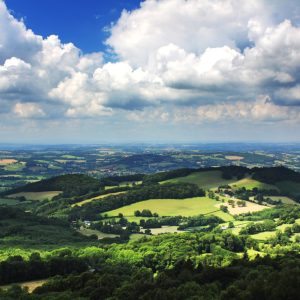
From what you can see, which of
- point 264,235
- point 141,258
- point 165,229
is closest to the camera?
point 141,258

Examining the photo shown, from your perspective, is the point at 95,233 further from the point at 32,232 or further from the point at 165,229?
the point at 165,229

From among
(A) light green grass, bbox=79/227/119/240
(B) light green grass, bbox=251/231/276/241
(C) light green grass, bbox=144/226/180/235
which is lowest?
(C) light green grass, bbox=144/226/180/235

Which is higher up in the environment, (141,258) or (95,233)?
(141,258)

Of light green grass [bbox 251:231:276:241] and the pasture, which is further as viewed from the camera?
the pasture

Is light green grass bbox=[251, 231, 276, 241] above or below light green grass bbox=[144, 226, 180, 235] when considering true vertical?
above

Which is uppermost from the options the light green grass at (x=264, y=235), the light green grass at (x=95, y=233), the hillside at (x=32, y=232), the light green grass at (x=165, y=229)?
the hillside at (x=32, y=232)

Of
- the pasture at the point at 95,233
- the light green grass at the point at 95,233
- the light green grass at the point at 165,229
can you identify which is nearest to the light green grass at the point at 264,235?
the light green grass at the point at 165,229

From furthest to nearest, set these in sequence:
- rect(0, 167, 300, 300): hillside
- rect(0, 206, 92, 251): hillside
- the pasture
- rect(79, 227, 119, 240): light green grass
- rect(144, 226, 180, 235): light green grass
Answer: rect(144, 226, 180, 235): light green grass, the pasture, rect(79, 227, 119, 240): light green grass, rect(0, 206, 92, 251): hillside, rect(0, 167, 300, 300): hillside

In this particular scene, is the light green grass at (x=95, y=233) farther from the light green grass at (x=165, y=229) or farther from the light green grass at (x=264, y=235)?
the light green grass at (x=264, y=235)

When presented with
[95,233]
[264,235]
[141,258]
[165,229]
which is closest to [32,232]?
[95,233]

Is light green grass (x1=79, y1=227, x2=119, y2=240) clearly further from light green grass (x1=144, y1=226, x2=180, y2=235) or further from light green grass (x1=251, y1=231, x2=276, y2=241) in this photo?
light green grass (x1=251, y1=231, x2=276, y2=241)

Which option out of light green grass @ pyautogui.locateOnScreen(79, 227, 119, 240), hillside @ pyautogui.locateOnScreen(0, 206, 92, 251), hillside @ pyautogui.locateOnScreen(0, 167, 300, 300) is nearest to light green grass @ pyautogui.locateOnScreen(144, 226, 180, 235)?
hillside @ pyautogui.locateOnScreen(0, 167, 300, 300)

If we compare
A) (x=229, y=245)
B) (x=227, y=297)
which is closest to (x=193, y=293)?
(x=227, y=297)
